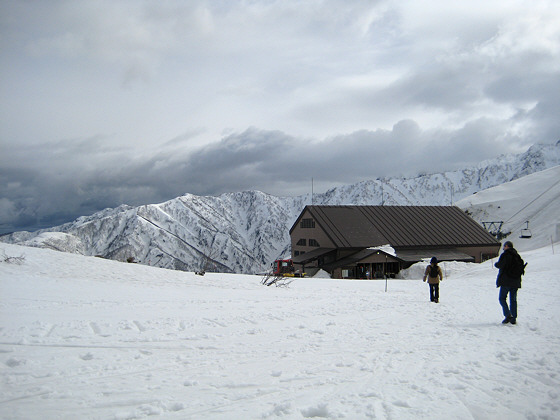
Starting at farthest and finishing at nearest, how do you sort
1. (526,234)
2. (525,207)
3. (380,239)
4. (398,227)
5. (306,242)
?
1. (525,207)
2. (526,234)
3. (306,242)
4. (398,227)
5. (380,239)

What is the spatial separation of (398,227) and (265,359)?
48324 millimetres

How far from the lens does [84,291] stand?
1233cm

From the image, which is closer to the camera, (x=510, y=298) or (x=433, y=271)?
(x=510, y=298)

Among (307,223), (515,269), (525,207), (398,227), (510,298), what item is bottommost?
(510,298)

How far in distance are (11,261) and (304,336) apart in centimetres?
1408

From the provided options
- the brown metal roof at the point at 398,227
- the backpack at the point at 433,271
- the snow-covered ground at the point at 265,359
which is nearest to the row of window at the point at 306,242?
the brown metal roof at the point at 398,227

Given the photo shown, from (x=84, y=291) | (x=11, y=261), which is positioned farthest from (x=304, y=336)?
(x=11, y=261)

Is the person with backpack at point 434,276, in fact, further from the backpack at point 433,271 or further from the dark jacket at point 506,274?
the dark jacket at point 506,274

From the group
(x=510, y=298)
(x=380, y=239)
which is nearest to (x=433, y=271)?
(x=510, y=298)

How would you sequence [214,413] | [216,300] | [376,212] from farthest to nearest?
[376,212] < [216,300] < [214,413]

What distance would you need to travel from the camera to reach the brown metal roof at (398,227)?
48.2m

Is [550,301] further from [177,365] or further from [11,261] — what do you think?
[11,261]

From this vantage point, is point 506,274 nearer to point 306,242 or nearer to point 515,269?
point 515,269

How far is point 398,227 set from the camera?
51.8 meters
